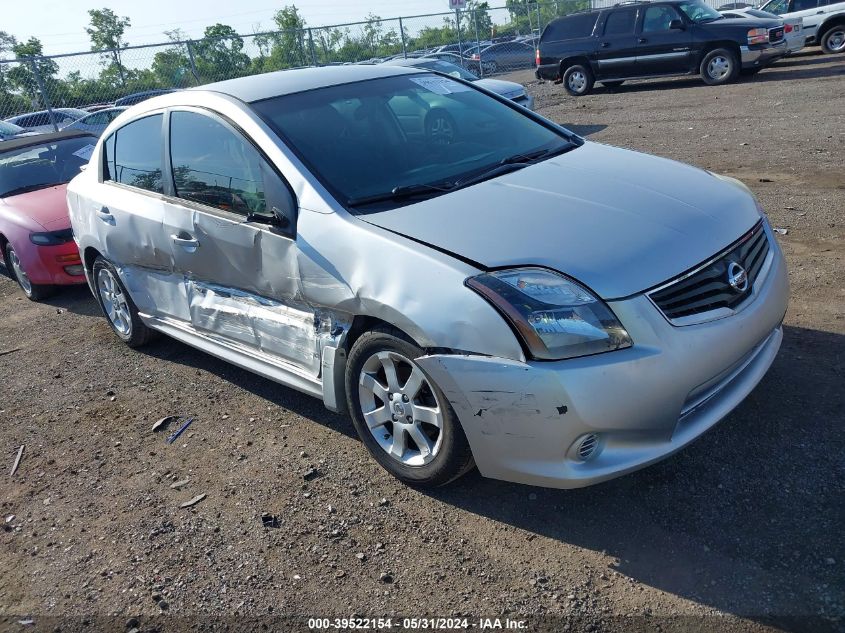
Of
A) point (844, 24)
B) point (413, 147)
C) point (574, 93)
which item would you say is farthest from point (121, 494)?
point (844, 24)

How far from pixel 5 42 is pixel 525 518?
46989 mm

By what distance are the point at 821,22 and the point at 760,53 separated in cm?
432

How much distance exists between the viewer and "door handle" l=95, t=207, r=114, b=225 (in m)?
5.08

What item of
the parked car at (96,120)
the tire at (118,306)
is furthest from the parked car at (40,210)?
the parked car at (96,120)

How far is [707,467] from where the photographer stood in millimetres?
3312

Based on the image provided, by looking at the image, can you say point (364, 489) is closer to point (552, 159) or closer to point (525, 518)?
point (525, 518)

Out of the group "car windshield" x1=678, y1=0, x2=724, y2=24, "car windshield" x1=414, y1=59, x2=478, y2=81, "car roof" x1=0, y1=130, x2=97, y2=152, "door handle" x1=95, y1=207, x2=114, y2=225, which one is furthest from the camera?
"car windshield" x1=678, y1=0, x2=724, y2=24

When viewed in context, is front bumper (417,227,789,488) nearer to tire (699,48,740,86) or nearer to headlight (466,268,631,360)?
headlight (466,268,631,360)

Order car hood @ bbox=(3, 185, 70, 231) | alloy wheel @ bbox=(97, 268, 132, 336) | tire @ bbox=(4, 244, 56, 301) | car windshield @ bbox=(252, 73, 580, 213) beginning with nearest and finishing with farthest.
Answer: car windshield @ bbox=(252, 73, 580, 213), alloy wheel @ bbox=(97, 268, 132, 336), car hood @ bbox=(3, 185, 70, 231), tire @ bbox=(4, 244, 56, 301)

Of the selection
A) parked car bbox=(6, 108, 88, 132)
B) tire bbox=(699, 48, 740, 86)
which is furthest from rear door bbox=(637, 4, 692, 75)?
parked car bbox=(6, 108, 88, 132)

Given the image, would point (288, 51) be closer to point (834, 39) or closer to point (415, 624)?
point (834, 39)

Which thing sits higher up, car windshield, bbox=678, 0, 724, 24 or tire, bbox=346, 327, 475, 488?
car windshield, bbox=678, 0, 724, 24

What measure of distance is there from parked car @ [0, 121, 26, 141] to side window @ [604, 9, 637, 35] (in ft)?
41.5

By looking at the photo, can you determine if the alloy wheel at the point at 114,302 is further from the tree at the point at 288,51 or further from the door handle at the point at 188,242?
the tree at the point at 288,51
